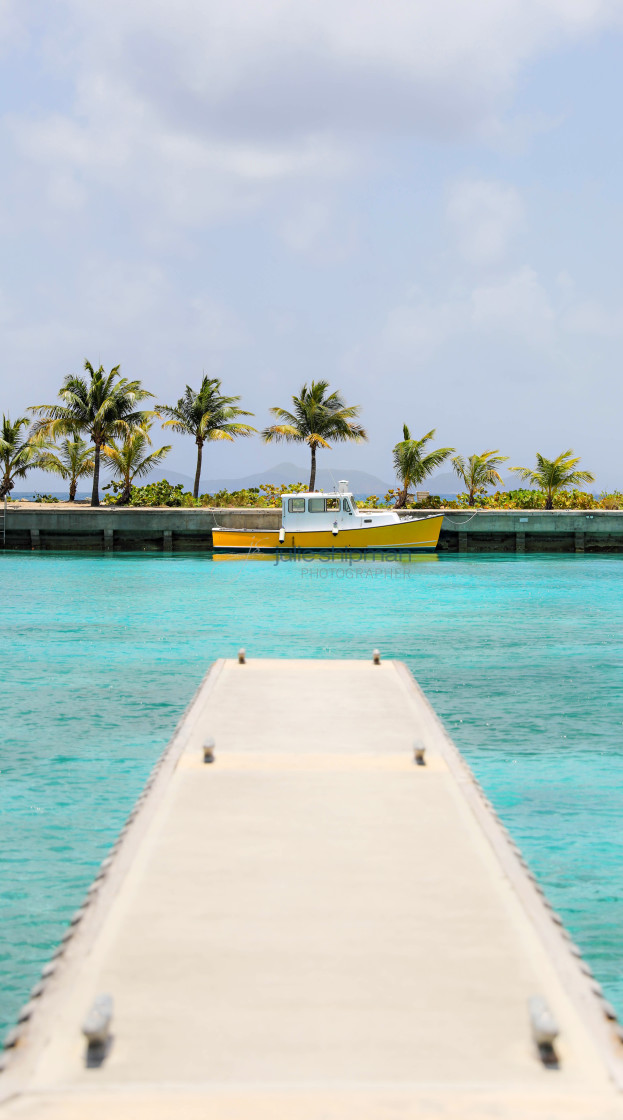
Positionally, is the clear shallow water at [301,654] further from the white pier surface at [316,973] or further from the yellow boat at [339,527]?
the yellow boat at [339,527]

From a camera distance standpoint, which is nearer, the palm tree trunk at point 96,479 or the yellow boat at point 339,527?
the yellow boat at point 339,527

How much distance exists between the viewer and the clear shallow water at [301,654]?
19.3 ft

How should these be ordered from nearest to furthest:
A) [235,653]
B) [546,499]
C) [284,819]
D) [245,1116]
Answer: [245,1116], [284,819], [235,653], [546,499]

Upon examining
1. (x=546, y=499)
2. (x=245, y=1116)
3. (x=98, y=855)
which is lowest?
(x=98, y=855)

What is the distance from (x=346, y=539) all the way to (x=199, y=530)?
901cm

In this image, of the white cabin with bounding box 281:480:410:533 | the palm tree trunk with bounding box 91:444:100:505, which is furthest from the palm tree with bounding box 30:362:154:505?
the white cabin with bounding box 281:480:410:533

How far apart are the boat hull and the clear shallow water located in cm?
461

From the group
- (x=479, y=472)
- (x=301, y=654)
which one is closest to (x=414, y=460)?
(x=479, y=472)

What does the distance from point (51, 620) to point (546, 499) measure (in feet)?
101

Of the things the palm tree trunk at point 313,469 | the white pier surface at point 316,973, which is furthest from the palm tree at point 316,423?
the white pier surface at point 316,973

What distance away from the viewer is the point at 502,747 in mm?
8922

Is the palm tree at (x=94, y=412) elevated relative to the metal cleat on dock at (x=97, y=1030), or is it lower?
elevated

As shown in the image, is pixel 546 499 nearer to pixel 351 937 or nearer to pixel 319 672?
pixel 319 672

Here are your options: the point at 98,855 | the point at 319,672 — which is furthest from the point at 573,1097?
the point at 319,672
